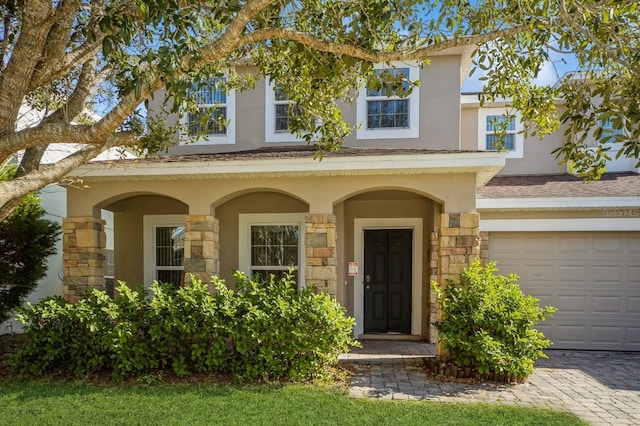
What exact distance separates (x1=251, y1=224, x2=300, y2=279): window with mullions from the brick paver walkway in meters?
2.35

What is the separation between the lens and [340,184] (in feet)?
22.8

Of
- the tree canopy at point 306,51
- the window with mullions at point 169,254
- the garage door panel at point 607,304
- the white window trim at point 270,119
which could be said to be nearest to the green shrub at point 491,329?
the tree canopy at point 306,51

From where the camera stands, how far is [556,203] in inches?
318

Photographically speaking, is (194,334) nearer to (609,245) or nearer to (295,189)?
(295,189)

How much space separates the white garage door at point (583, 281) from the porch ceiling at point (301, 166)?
227 cm

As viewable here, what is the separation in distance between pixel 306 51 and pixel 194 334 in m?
3.96

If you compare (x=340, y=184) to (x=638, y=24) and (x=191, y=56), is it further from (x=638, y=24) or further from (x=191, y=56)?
(x=638, y=24)

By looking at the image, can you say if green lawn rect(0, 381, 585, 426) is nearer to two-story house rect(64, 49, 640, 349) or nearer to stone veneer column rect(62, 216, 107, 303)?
stone veneer column rect(62, 216, 107, 303)

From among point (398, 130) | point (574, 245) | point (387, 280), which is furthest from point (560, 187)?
point (387, 280)

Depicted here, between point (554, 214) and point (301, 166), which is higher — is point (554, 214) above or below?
below

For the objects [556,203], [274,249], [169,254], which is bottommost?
[169,254]

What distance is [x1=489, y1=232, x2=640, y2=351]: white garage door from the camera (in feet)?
26.5

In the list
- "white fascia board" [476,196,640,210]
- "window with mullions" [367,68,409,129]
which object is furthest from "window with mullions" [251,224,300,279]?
"white fascia board" [476,196,640,210]

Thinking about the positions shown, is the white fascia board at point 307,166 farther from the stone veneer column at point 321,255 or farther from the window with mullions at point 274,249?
the window with mullions at point 274,249
